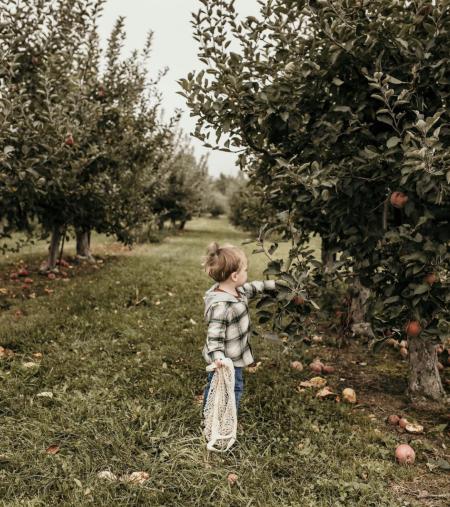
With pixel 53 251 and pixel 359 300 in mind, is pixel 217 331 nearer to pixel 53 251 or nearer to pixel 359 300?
pixel 359 300

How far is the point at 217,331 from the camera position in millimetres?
3182

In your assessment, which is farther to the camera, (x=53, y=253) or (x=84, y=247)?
(x=84, y=247)

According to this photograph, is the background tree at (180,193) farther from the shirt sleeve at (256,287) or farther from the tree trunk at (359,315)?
the shirt sleeve at (256,287)

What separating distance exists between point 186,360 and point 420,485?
2.31m

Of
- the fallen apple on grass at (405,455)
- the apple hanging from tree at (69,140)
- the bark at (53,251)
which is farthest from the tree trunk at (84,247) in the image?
the fallen apple on grass at (405,455)

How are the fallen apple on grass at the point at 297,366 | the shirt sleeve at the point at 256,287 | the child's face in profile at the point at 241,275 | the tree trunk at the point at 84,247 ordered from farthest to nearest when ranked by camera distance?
1. the tree trunk at the point at 84,247
2. the fallen apple on grass at the point at 297,366
3. the shirt sleeve at the point at 256,287
4. the child's face in profile at the point at 241,275

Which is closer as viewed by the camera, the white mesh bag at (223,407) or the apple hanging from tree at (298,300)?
the white mesh bag at (223,407)

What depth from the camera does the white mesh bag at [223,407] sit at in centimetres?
304

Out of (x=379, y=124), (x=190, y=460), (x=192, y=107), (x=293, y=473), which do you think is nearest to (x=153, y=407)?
(x=190, y=460)

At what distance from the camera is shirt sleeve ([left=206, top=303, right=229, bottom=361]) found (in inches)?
124

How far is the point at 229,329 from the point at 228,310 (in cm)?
13

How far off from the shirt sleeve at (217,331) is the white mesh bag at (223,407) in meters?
0.10

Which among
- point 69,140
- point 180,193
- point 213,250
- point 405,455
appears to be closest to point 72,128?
point 69,140

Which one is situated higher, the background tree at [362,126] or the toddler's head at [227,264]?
the background tree at [362,126]
